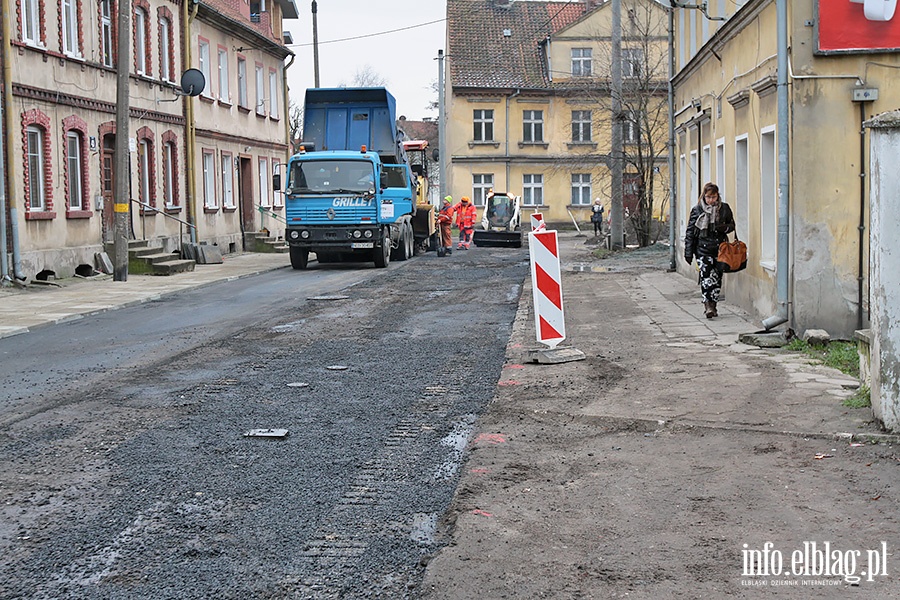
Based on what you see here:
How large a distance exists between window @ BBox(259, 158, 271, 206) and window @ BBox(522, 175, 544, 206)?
67.1 feet

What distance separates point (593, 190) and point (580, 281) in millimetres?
38396

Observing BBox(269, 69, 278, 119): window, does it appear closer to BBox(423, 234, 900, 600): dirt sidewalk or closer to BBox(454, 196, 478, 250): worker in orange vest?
BBox(454, 196, 478, 250): worker in orange vest

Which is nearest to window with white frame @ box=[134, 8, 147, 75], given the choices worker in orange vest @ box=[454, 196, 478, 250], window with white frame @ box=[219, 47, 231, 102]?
window with white frame @ box=[219, 47, 231, 102]

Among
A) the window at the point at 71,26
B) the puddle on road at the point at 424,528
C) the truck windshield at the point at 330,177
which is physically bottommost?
the puddle on road at the point at 424,528

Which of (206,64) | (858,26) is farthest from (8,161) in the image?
(858,26)

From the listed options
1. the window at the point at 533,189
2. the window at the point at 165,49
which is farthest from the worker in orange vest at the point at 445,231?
the window at the point at 533,189

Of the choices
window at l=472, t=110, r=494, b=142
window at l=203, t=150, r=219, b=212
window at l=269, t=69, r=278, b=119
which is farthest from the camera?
window at l=472, t=110, r=494, b=142

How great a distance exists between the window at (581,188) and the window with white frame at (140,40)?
32894mm

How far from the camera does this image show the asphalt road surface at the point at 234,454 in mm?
4859

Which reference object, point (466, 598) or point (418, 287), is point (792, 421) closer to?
point (466, 598)

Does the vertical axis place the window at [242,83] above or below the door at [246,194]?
above

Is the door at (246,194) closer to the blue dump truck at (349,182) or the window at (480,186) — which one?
the blue dump truck at (349,182)

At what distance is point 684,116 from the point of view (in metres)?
21.6

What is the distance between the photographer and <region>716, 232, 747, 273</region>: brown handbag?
13.3 m
